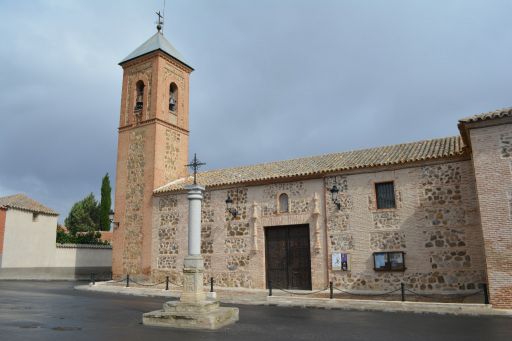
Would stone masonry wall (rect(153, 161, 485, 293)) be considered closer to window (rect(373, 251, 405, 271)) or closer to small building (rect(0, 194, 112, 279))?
window (rect(373, 251, 405, 271))

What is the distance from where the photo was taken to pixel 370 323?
8.80 m

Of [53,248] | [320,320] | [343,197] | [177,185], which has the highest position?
Answer: [177,185]

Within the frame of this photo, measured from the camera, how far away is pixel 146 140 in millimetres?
20078

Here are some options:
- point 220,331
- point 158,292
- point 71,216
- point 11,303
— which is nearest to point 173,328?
point 220,331

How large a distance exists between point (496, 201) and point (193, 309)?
26.8ft

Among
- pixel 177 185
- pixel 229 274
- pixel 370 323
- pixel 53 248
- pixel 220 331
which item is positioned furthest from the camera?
pixel 53 248

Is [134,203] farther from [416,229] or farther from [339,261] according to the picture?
[416,229]

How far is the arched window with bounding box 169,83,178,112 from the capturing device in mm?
21578

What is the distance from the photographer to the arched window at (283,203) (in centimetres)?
1591

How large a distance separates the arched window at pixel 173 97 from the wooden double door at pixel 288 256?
9.19 metres

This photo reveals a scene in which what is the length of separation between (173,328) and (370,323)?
4146 mm

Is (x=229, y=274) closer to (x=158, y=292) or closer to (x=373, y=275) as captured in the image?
(x=158, y=292)

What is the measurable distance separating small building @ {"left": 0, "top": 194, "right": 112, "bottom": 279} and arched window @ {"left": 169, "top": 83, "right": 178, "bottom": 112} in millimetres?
10577

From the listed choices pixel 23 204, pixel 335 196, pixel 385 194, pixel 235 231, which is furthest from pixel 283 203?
pixel 23 204
